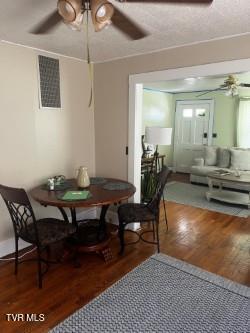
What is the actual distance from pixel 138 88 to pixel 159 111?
360 centimetres

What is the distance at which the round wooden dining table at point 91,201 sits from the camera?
232cm

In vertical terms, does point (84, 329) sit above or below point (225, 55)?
below

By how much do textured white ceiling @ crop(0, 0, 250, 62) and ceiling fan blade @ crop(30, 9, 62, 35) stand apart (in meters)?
0.04

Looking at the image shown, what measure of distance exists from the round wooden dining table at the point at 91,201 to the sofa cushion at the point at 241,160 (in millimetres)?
3554

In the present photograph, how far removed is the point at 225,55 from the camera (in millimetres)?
2410

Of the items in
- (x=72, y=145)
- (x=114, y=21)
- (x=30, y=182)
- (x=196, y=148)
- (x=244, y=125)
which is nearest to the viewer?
(x=114, y=21)

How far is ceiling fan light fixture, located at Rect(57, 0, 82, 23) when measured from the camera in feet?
4.47

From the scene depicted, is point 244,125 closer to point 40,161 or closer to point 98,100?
point 98,100

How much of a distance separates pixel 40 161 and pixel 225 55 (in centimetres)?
228

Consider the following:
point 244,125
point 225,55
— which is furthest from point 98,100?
point 244,125

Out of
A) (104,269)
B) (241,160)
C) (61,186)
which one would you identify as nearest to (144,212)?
(104,269)

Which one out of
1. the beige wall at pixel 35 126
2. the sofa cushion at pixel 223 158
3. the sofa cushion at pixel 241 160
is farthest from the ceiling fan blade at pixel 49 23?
the sofa cushion at pixel 223 158

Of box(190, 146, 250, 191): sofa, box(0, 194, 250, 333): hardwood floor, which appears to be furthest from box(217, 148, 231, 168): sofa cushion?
box(0, 194, 250, 333): hardwood floor

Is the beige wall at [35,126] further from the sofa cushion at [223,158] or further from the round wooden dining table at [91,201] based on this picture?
the sofa cushion at [223,158]
